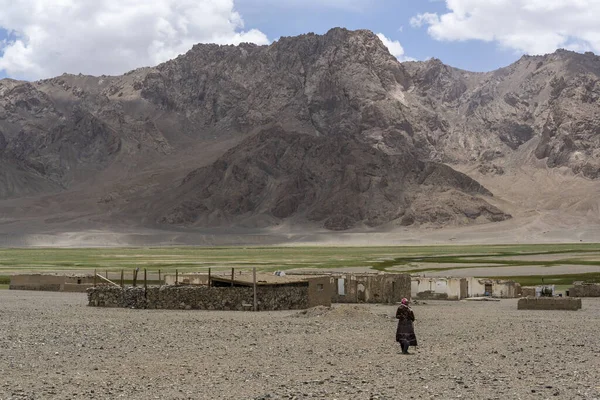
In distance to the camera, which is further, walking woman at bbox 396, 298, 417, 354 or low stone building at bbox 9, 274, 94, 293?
low stone building at bbox 9, 274, 94, 293

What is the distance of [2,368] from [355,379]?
728cm

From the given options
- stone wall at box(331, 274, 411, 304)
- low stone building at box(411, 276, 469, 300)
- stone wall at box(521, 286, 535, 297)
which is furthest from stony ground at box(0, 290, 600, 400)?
stone wall at box(521, 286, 535, 297)

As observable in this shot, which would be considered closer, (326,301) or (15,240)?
(326,301)

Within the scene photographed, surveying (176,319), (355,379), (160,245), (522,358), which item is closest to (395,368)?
(355,379)

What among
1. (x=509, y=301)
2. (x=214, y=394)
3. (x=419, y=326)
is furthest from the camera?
(x=509, y=301)

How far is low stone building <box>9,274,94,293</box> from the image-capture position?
49.1m

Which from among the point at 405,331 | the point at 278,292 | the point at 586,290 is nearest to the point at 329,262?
the point at 586,290

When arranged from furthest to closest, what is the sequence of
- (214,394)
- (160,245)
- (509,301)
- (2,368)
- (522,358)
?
(160,245) → (509,301) → (522,358) → (2,368) → (214,394)

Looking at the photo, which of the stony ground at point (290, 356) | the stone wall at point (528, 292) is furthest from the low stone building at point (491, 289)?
the stony ground at point (290, 356)

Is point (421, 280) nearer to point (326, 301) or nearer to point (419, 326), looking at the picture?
point (326, 301)

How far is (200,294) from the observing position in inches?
1409

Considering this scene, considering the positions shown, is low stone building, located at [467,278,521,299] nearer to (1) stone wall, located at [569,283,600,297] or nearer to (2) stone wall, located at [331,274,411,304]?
(1) stone wall, located at [569,283,600,297]

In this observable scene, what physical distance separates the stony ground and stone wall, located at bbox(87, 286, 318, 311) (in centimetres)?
215

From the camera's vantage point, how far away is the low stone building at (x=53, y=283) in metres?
49.1
